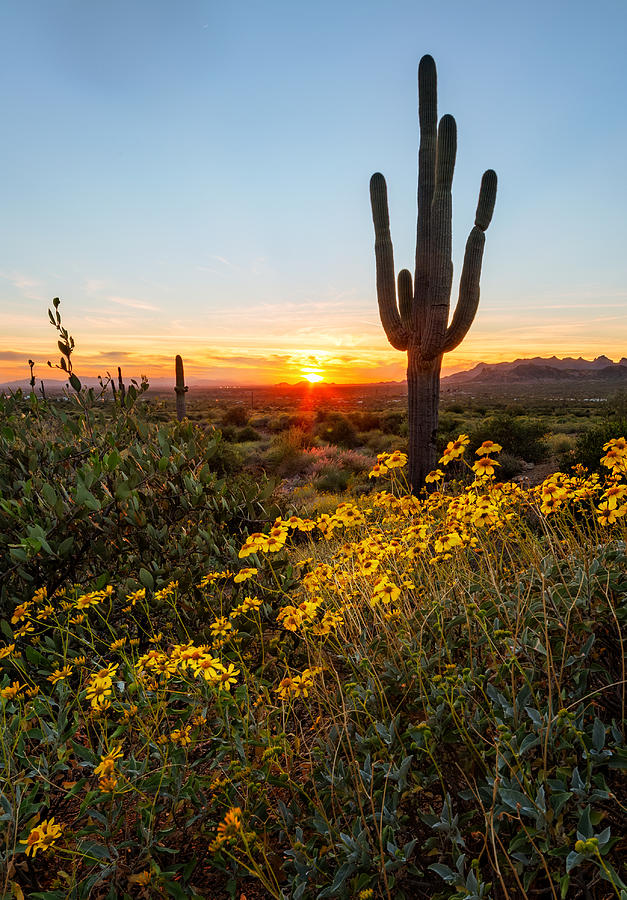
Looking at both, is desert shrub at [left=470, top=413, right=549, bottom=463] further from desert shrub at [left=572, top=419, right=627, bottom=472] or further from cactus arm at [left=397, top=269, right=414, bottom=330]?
cactus arm at [left=397, top=269, right=414, bottom=330]

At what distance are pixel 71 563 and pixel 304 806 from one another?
1908 millimetres

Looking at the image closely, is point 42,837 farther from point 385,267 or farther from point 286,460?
point 286,460

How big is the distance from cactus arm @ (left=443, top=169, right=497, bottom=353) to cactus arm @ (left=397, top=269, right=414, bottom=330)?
796mm

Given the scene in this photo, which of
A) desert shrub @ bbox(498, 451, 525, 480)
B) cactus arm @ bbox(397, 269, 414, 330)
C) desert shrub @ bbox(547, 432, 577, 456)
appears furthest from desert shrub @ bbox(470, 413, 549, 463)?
cactus arm @ bbox(397, 269, 414, 330)

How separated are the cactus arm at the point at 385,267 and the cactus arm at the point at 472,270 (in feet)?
2.87

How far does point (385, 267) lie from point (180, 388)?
265 inches

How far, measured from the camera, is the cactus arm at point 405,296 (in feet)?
30.0

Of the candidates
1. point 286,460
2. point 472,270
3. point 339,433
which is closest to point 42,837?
point 472,270

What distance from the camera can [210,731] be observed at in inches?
92.0

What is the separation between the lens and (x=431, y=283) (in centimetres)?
839

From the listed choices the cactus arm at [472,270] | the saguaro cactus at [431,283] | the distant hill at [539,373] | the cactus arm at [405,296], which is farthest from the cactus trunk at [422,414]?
the distant hill at [539,373]

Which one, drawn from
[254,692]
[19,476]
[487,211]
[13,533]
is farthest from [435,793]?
[487,211]

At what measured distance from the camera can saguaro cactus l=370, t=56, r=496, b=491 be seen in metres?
8.25

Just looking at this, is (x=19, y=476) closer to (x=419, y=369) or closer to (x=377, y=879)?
(x=377, y=879)
